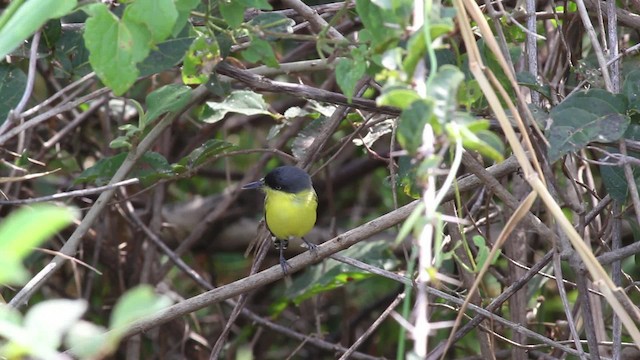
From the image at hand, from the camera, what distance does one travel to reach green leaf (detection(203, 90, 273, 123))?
10.1 ft

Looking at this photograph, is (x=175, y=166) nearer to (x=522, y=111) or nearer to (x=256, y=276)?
(x=256, y=276)

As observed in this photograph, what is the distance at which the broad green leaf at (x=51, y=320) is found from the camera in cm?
101

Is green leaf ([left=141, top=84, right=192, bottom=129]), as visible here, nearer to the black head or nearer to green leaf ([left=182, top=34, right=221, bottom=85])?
green leaf ([left=182, top=34, right=221, bottom=85])

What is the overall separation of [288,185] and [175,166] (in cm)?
93

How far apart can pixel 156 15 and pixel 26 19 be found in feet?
0.88

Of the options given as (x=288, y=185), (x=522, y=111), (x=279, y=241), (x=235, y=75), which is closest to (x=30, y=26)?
(x=235, y=75)

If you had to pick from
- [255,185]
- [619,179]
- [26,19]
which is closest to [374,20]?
[26,19]

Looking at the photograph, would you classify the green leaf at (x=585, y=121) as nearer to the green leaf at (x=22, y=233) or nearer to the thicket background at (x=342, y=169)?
the thicket background at (x=342, y=169)

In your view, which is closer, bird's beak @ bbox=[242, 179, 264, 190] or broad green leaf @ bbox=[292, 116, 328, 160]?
broad green leaf @ bbox=[292, 116, 328, 160]

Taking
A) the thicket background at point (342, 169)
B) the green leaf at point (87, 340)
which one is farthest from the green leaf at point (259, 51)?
the green leaf at point (87, 340)

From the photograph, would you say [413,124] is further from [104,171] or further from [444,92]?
[104,171]

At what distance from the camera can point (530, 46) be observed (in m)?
2.58

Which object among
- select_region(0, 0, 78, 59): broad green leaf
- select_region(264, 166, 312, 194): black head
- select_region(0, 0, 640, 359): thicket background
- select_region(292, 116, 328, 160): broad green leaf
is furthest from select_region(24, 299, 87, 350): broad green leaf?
select_region(264, 166, 312, 194): black head

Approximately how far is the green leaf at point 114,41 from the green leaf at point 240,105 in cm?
112
